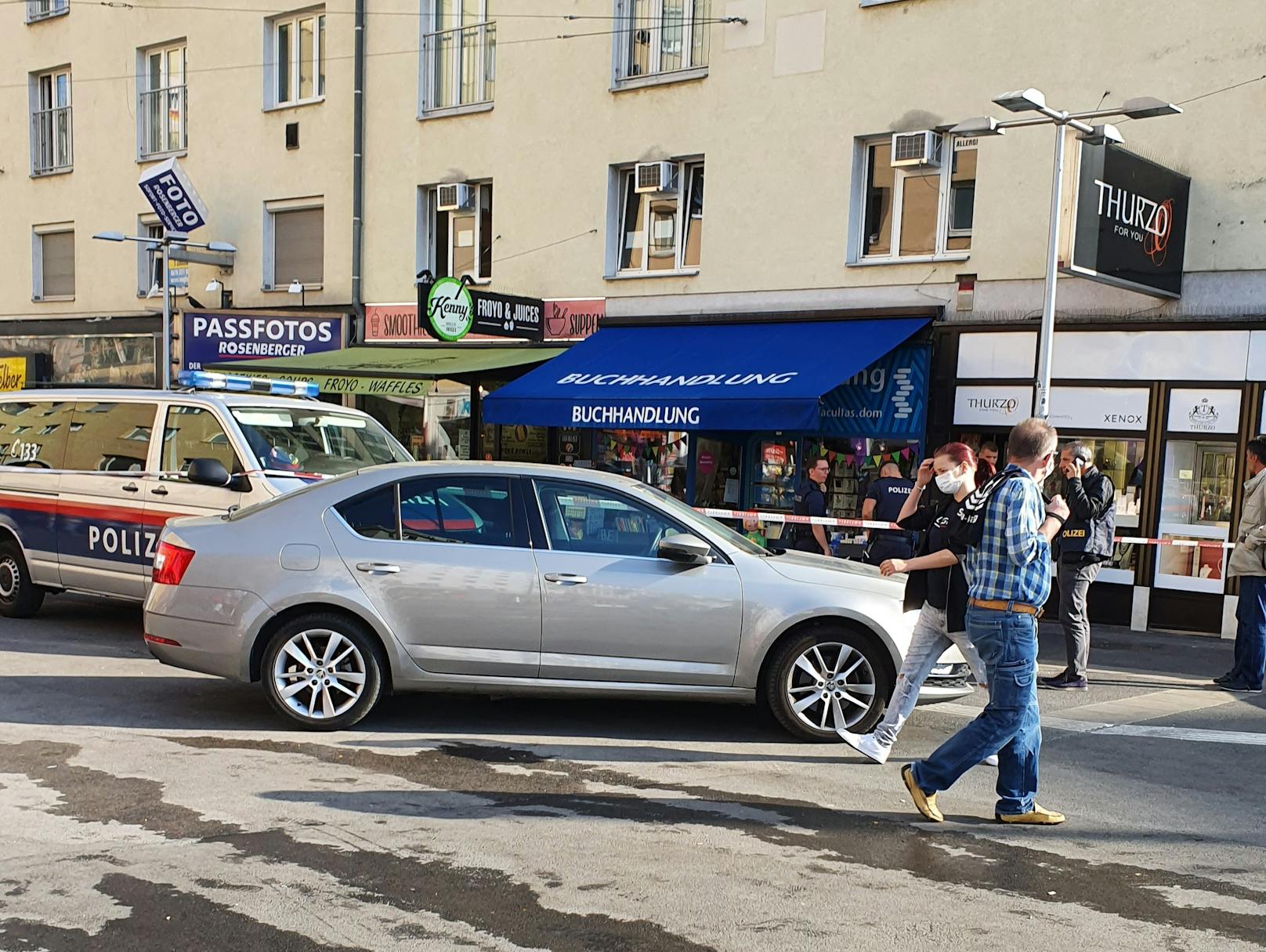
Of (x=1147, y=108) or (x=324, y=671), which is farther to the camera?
(x=1147, y=108)

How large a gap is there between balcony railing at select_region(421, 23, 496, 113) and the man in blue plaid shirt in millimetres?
14132

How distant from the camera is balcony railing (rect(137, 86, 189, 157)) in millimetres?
21938

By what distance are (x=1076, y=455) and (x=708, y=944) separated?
641 centimetres

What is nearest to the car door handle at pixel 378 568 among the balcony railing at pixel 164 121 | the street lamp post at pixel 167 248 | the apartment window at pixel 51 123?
the street lamp post at pixel 167 248

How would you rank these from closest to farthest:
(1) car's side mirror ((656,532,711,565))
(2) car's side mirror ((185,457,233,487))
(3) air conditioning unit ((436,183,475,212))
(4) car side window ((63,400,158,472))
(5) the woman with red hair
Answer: (5) the woman with red hair, (1) car's side mirror ((656,532,711,565)), (2) car's side mirror ((185,457,233,487)), (4) car side window ((63,400,158,472)), (3) air conditioning unit ((436,183,475,212))

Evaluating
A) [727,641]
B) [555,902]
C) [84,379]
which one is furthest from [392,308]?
[555,902]

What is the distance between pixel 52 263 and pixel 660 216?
46.8ft

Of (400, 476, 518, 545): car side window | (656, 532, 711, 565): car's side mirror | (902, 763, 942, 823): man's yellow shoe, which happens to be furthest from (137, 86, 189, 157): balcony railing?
(902, 763, 942, 823): man's yellow shoe

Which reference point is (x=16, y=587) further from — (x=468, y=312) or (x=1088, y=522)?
(x=1088, y=522)

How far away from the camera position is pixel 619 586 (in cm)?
682

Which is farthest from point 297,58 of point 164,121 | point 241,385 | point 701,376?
point 241,385

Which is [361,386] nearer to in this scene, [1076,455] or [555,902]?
[1076,455]

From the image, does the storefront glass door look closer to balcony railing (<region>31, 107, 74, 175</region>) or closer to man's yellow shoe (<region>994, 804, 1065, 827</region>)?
man's yellow shoe (<region>994, 804, 1065, 827</region>)

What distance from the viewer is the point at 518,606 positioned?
6.82 meters
